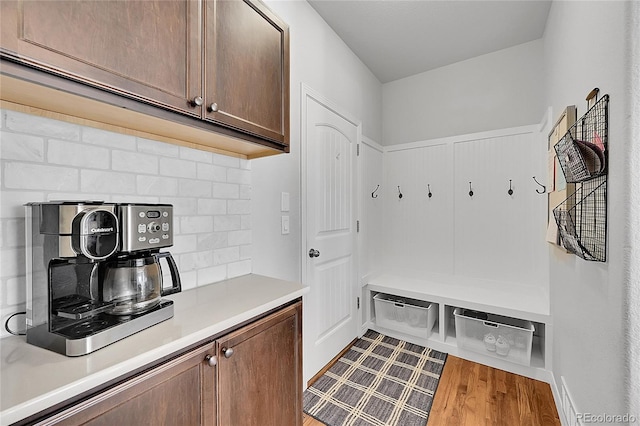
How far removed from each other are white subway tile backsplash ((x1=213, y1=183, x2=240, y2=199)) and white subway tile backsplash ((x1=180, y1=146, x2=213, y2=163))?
0.43ft

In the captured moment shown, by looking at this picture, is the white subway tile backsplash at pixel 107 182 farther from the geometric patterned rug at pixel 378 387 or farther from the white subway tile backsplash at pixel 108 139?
the geometric patterned rug at pixel 378 387

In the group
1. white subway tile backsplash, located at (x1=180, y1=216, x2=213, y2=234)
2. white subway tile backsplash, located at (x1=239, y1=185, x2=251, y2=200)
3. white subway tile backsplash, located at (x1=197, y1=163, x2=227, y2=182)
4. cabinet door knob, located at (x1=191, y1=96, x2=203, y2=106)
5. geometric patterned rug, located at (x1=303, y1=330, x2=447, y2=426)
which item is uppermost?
cabinet door knob, located at (x1=191, y1=96, x2=203, y2=106)

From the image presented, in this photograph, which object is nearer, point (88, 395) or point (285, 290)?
point (88, 395)

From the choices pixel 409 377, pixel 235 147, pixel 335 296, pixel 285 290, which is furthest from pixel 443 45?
pixel 409 377

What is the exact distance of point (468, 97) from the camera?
111 inches

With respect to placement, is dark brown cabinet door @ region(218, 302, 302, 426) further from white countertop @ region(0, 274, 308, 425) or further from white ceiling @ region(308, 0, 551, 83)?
white ceiling @ region(308, 0, 551, 83)

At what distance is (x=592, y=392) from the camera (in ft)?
3.76

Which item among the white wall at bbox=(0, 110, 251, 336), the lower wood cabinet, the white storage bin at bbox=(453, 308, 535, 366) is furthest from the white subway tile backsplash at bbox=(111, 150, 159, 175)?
the white storage bin at bbox=(453, 308, 535, 366)

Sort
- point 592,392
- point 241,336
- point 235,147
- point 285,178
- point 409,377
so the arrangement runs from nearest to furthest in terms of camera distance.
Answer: point 241,336
point 592,392
point 235,147
point 285,178
point 409,377

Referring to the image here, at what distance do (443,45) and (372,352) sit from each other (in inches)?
112

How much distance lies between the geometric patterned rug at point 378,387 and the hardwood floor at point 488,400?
0.08 m

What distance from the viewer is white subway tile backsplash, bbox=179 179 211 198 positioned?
1.31 metres

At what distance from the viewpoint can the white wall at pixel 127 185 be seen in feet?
2.77

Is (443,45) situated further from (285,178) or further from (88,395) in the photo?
(88,395)
